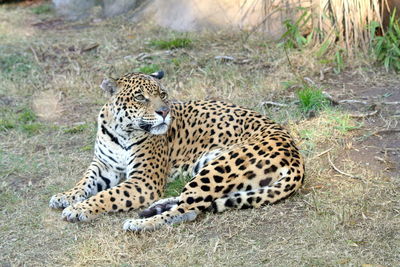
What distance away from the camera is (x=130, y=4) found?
14719 mm

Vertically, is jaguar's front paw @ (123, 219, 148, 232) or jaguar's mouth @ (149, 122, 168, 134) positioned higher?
jaguar's mouth @ (149, 122, 168, 134)

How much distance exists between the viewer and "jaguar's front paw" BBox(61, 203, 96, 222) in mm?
7043

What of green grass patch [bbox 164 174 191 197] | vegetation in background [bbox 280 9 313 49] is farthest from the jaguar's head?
vegetation in background [bbox 280 9 313 49]

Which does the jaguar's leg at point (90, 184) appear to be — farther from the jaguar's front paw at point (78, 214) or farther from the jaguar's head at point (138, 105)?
the jaguar's head at point (138, 105)

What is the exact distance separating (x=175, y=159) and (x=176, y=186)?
1.20ft

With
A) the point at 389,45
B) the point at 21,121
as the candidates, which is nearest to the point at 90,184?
the point at 21,121

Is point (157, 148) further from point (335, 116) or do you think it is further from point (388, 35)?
point (388, 35)

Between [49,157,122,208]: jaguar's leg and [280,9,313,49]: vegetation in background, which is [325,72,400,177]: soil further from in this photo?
[49,157,122,208]: jaguar's leg

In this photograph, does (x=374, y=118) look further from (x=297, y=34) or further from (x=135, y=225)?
(x=135, y=225)

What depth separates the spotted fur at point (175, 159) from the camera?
6.93m

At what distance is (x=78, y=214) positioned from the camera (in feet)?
23.2

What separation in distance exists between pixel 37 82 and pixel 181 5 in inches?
140

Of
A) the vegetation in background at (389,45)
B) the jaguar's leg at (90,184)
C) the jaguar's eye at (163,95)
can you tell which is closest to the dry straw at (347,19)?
the vegetation in background at (389,45)

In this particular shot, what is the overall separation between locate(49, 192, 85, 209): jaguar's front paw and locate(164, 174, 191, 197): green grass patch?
1.02 metres
